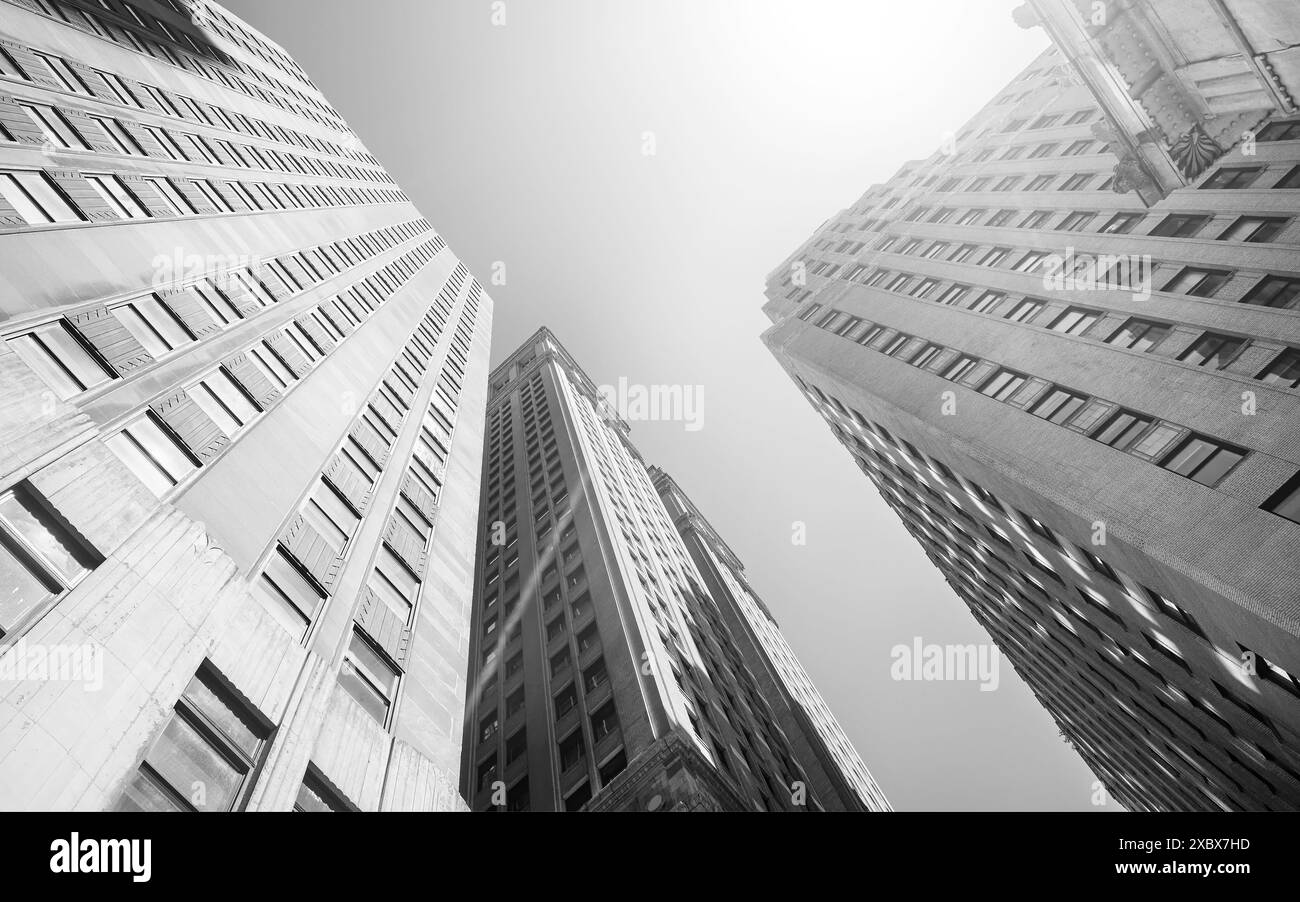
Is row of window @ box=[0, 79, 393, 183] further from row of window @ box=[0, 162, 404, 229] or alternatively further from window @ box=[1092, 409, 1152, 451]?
window @ box=[1092, 409, 1152, 451]

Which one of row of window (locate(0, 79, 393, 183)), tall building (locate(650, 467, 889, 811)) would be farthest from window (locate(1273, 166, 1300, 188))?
tall building (locate(650, 467, 889, 811))

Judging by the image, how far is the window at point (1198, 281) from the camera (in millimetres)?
24766

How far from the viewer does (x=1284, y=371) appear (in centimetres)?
2061

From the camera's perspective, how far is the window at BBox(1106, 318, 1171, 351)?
989 inches

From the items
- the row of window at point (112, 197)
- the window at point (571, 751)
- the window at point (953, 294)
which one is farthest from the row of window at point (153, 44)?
the window at point (953, 294)

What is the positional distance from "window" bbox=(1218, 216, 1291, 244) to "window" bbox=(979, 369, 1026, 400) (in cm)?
767

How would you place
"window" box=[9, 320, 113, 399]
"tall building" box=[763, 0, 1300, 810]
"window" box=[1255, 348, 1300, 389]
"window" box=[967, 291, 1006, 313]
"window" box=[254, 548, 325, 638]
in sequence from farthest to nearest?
"window" box=[967, 291, 1006, 313], "window" box=[1255, 348, 1300, 389], "tall building" box=[763, 0, 1300, 810], "window" box=[254, 548, 325, 638], "window" box=[9, 320, 113, 399]

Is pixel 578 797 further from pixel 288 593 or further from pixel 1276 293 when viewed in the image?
pixel 1276 293

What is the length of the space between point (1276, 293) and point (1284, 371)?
3.65m

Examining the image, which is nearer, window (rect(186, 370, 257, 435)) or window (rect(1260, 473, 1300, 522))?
window (rect(1260, 473, 1300, 522))

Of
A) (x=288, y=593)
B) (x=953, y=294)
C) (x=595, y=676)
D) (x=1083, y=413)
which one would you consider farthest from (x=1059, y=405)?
(x=288, y=593)

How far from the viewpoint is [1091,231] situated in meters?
31.9

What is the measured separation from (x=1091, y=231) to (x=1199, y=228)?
4.90 meters
